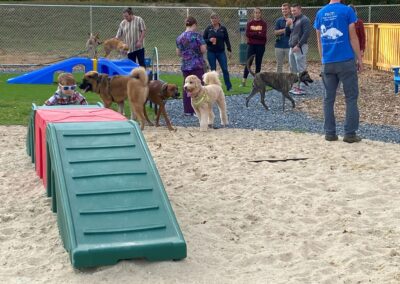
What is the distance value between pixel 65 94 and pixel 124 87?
6.84ft

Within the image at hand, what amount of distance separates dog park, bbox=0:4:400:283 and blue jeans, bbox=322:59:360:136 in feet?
0.94

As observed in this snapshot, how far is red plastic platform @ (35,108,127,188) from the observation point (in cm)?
636

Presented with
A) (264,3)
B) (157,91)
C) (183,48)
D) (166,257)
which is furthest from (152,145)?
(264,3)

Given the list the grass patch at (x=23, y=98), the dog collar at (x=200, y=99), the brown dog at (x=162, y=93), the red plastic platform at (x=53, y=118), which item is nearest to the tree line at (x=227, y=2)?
the grass patch at (x=23, y=98)

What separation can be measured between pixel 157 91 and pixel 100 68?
357 centimetres

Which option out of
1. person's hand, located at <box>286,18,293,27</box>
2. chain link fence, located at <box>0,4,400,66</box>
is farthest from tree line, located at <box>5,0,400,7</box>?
person's hand, located at <box>286,18,293,27</box>

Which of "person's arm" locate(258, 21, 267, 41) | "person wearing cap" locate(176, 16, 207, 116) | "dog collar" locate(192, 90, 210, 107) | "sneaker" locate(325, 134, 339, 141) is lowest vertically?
"sneaker" locate(325, 134, 339, 141)

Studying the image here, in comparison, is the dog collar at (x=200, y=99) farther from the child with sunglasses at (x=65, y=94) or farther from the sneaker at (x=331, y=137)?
the child with sunglasses at (x=65, y=94)

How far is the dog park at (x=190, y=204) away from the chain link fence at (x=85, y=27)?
16.7 metres

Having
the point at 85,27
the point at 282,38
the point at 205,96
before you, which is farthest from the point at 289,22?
the point at 85,27

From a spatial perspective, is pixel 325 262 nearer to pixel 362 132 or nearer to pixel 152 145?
pixel 152 145

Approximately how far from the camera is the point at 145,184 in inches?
207

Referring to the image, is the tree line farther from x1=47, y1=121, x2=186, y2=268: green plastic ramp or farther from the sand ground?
x1=47, y1=121, x2=186, y2=268: green plastic ramp

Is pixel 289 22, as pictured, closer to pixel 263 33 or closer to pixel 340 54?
pixel 263 33
